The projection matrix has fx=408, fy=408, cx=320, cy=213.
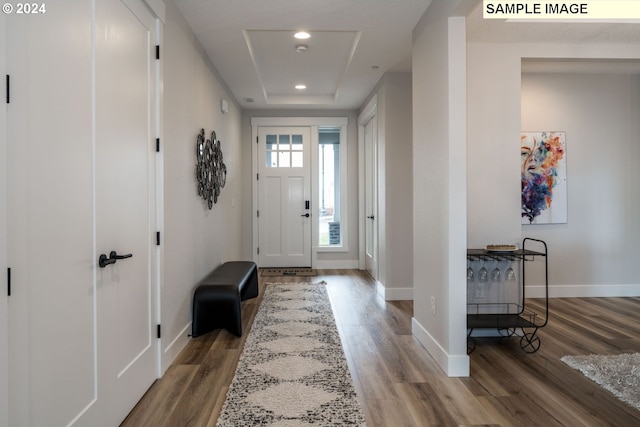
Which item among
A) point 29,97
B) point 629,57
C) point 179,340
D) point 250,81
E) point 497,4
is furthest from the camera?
point 250,81

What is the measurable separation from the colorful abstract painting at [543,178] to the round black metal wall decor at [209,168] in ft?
11.1

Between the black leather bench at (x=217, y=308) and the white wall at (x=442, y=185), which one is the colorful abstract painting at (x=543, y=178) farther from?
the black leather bench at (x=217, y=308)

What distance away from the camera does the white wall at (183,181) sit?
275 centimetres

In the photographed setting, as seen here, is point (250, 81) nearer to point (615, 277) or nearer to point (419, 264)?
point (419, 264)

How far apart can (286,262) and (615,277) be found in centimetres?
442

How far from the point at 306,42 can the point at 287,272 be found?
139 inches

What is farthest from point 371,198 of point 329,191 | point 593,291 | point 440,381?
point 440,381

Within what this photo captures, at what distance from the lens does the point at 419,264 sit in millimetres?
3258

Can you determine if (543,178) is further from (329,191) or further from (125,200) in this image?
(125,200)

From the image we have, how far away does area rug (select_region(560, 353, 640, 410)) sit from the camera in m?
2.30

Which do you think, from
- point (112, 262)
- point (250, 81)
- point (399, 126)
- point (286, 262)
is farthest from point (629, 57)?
point (286, 262)

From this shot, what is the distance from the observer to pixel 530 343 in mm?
3057

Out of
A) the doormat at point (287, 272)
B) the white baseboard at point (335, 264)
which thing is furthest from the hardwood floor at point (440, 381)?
the white baseboard at point (335, 264)

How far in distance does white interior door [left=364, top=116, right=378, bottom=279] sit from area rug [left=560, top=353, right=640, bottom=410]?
2850 millimetres
